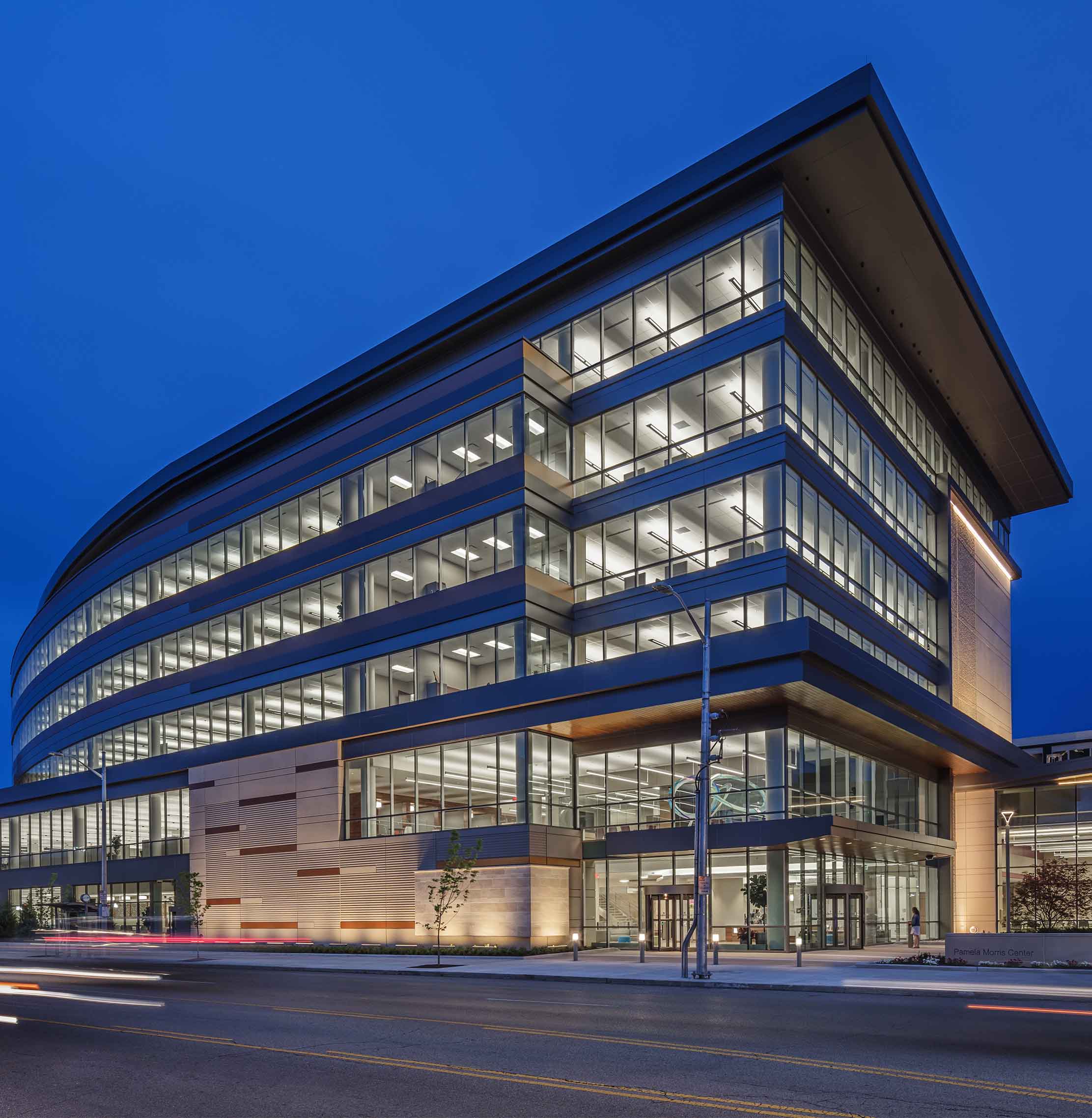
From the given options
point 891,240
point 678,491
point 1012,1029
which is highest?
point 891,240

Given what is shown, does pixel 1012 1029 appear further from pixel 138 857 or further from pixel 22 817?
pixel 22 817

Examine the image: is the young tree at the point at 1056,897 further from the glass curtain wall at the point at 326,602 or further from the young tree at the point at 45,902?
the young tree at the point at 45,902

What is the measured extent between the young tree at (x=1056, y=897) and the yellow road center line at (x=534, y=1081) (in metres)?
32.0

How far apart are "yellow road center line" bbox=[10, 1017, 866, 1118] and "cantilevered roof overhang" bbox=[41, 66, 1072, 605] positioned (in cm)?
3009

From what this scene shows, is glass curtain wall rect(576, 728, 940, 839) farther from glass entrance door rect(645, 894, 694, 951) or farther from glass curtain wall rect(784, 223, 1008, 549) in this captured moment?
glass curtain wall rect(784, 223, 1008, 549)

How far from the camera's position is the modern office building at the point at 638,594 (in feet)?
124

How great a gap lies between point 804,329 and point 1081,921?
23492mm

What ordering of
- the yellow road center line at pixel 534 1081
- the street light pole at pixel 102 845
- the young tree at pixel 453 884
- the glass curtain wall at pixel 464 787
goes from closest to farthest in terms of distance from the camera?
the yellow road center line at pixel 534 1081
the young tree at pixel 453 884
the glass curtain wall at pixel 464 787
the street light pole at pixel 102 845

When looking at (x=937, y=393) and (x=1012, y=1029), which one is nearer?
(x=1012, y=1029)

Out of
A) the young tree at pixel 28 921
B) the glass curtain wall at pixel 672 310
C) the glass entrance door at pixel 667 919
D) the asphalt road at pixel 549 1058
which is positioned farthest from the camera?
the young tree at pixel 28 921

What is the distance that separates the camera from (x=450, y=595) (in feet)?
145

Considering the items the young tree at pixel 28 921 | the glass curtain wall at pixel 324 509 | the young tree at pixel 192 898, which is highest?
the glass curtain wall at pixel 324 509

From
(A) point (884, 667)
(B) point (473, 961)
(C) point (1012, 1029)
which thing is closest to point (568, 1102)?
(C) point (1012, 1029)

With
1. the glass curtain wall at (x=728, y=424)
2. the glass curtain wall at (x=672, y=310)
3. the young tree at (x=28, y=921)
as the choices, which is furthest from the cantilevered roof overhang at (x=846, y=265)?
the young tree at (x=28, y=921)
